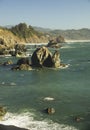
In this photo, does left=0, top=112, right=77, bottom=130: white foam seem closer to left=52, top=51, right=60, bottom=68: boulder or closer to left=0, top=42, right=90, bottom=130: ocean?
left=0, top=42, right=90, bottom=130: ocean

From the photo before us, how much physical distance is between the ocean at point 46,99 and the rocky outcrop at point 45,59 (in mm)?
11309

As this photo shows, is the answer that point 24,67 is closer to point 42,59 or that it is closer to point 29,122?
point 42,59

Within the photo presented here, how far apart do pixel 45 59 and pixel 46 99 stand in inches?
1913

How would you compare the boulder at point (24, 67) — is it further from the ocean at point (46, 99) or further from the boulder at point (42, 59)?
the ocean at point (46, 99)

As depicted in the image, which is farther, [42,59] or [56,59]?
[56,59]

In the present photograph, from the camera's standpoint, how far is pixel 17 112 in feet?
199

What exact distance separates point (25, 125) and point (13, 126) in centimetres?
224

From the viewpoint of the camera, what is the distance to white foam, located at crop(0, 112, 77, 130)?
5288 centimetres

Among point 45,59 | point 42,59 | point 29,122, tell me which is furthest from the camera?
point 42,59

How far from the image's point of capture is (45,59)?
116750 millimetres

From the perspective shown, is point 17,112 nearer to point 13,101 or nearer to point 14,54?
point 13,101

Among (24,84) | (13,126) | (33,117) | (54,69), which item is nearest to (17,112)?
(33,117)

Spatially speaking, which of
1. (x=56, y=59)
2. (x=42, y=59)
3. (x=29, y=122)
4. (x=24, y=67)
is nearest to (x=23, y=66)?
(x=24, y=67)

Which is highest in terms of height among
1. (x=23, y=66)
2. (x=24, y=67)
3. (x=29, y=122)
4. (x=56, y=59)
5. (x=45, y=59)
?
(x=45, y=59)
